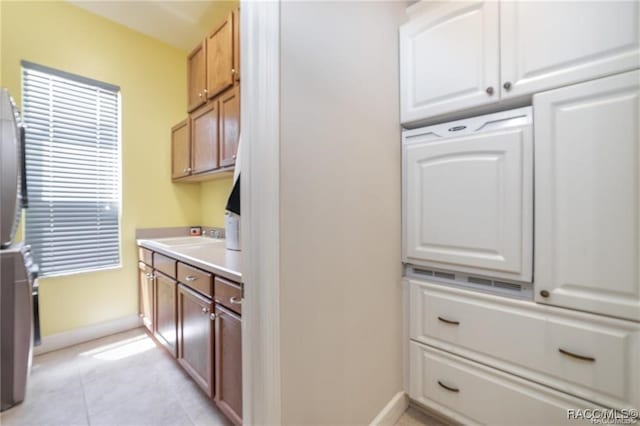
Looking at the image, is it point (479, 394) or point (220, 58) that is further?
point (220, 58)

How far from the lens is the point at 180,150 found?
2504mm

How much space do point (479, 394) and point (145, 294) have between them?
97.3 inches

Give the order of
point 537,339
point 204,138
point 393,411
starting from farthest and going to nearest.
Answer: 1. point 204,138
2. point 393,411
3. point 537,339

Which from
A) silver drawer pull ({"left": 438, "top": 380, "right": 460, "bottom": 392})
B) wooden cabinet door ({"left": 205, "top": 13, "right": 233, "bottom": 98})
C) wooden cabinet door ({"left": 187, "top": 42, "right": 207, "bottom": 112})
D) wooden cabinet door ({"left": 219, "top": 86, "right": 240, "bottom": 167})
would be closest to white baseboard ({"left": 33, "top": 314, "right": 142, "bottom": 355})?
wooden cabinet door ({"left": 219, "top": 86, "right": 240, "bottom": 167})

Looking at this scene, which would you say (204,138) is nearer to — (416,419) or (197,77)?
(197,77)

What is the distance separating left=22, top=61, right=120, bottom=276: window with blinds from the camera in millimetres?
2023

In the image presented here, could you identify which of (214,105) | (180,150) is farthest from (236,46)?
(180,150)

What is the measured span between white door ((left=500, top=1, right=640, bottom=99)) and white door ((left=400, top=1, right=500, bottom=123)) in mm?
52

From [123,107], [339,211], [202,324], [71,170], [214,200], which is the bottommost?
[202,324]

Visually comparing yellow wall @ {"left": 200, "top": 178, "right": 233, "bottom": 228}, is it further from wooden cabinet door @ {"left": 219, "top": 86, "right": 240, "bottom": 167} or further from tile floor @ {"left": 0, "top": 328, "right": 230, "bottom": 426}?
tile floor @ {"left": 0, "top": 328, "right": 230, "bottom": 426}

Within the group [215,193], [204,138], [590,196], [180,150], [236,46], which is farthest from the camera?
[215,193]

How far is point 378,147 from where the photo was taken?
1.24 meters

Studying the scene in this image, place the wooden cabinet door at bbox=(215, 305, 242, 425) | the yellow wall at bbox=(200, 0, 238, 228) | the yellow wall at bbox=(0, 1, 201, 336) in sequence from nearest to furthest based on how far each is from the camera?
the wooden cabinet door at bbox=(215, 305, 242, 425) → the yellow wall at bbox=(0, 1, 201, 336) → the yellow wall at bbox=(200, 0, 238, 228)

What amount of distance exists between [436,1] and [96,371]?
2.98 meters
